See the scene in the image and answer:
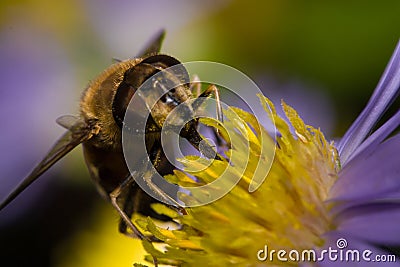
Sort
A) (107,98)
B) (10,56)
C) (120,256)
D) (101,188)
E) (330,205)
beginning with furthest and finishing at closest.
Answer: (10,56) < (120,256) < (101,188) < (107,98) < (330,205)

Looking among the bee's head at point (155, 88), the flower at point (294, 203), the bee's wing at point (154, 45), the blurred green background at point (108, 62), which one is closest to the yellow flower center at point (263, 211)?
the flower at point (294, 203)

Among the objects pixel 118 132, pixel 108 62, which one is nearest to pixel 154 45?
pixel 118 132

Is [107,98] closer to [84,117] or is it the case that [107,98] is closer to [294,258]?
[84,117]

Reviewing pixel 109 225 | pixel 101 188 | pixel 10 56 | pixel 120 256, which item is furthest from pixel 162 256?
pixel 10 56

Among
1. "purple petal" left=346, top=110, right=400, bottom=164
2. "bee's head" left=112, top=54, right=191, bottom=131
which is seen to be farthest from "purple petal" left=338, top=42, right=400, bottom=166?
"bee's head" left=112, top=54, right=191, bottom=131

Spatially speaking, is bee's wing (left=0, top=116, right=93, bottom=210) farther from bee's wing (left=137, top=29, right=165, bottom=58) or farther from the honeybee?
bee's wing (left=137, top=29, right=165, bottom=58)

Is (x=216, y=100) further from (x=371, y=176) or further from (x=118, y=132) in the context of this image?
(x=371, y=176)
